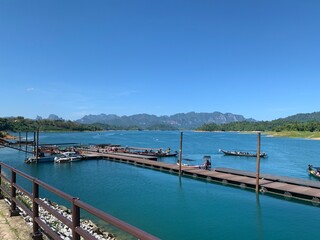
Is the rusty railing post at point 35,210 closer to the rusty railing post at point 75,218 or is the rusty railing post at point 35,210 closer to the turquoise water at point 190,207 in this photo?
the rusty railing post at point 75,218

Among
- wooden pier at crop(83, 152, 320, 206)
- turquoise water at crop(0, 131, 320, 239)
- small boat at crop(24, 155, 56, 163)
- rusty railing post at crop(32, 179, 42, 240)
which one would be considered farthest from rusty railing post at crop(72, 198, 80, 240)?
small boat at crop(24, 155, 56, 163)

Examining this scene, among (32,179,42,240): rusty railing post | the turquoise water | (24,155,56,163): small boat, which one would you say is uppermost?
(32,179,42,240): rusty railing post

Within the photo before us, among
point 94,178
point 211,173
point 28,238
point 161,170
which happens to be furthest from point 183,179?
point 28,238

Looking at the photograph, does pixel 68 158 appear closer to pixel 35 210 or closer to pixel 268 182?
pixel 268 182

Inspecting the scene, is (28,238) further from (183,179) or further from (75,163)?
(75,163)

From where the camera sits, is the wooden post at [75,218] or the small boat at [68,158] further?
the small boat at [68,158]

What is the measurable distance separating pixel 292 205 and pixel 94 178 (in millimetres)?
24454

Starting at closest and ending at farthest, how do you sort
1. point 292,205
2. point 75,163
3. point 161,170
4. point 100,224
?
point 100,224
point 292,205
point 161,170
point 75,163

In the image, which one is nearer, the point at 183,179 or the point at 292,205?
the point at 292,205

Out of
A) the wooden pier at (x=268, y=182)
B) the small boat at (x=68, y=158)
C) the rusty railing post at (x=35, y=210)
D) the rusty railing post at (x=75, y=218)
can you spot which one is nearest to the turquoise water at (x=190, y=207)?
the wooden pier at (x=268, y=182)

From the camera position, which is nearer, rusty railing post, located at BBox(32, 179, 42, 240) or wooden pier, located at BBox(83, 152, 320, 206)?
rusty railing post, located at BBox(32, 179, 42, 240)

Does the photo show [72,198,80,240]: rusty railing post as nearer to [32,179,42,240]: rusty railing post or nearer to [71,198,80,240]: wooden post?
[71,198,80,240]: wooden post

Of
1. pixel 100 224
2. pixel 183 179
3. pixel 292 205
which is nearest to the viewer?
pixel 100 224

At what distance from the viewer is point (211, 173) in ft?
127
